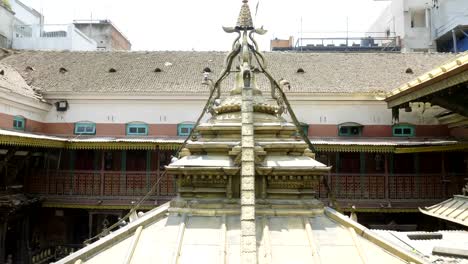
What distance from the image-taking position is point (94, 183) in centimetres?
1822

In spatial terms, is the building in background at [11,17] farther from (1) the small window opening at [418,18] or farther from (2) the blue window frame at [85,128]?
(1) the small window opening at [418,18]

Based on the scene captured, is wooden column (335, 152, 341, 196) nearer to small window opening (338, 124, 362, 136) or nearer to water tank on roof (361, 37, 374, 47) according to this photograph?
small window opening (338, 124, 362, 136)

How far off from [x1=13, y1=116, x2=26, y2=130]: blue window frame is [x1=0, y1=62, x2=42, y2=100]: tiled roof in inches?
45.8

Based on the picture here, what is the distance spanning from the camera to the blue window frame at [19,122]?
18805 mm

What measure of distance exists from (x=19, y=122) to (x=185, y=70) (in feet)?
29.4

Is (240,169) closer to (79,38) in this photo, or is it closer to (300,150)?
(300,150)

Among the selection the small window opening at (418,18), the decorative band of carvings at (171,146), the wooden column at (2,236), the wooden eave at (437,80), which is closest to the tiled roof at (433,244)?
the wooden eave at (437,80)

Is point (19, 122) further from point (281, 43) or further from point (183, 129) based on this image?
point (281, 43)

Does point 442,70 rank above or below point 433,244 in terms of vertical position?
above

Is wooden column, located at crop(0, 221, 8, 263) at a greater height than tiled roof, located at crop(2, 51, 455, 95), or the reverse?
tiled roof, located at crop(2, 51, 455, 95)

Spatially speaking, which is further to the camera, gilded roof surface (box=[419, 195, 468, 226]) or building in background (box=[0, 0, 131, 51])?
building in background (box=[0, 0, 131, 51])

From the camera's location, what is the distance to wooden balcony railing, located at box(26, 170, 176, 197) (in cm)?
1808

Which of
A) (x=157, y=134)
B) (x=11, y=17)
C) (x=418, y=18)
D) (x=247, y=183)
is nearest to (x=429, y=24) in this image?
(x=418, y=18)

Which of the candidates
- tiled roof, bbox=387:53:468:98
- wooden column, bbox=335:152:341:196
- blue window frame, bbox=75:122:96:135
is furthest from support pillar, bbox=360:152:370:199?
blue window frame, bbox=75:122:96:135
